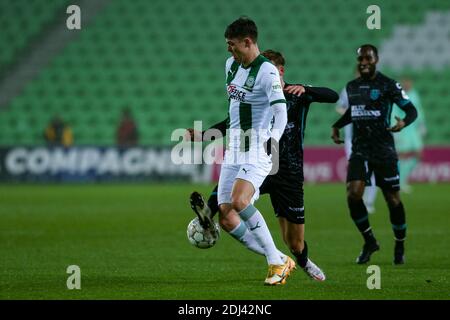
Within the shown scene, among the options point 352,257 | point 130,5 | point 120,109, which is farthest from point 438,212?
point 130,5

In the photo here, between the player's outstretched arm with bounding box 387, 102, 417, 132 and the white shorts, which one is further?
the player's outstretched arm with bounding box 387, 102, 417, 132

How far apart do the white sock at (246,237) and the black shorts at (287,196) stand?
43 cm

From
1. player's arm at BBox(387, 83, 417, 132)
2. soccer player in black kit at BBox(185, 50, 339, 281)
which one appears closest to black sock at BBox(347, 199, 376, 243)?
player's arm at BBox(387, 83, 417, 132)

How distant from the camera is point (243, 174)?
788 centimetres

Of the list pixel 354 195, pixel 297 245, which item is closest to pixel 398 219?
pixel 354 195

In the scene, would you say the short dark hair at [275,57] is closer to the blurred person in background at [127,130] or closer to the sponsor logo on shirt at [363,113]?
A: the sponsor logo on shirt at [363,113]

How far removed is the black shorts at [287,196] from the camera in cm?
851

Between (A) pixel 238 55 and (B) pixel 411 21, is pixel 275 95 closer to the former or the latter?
(A) pixel 238 55

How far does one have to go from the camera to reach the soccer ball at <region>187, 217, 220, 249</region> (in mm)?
8375

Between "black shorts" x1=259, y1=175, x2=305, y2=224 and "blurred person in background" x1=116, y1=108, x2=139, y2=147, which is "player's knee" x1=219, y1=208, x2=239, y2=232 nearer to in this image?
"black shorts" x1=259, y1=175, x2=305, y2=224

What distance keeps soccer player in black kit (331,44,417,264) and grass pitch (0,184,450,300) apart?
0.53 metres

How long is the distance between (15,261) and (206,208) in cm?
262

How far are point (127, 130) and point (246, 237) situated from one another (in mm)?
18530

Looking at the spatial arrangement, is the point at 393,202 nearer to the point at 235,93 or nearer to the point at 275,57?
the point at 275,57
